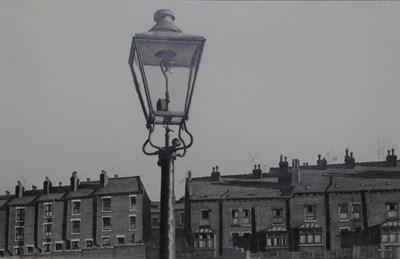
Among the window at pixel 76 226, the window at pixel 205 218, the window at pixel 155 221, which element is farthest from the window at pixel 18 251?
the window at pixel 205 218

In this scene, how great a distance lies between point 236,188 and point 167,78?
39133 mm

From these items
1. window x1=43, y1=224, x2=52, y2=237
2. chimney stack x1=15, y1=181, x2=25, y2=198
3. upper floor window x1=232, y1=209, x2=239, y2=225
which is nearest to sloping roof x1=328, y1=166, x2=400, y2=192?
upper floor window x1=232, y1=209, x2=239, y2=225

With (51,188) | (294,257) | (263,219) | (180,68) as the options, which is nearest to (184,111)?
(180,68)

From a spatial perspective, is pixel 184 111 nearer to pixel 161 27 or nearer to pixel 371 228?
pixel 161 27

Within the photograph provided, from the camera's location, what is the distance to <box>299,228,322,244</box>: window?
38.9m

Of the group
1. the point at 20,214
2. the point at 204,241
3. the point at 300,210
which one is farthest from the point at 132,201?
the point at 300,210

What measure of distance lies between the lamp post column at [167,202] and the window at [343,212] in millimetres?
37339

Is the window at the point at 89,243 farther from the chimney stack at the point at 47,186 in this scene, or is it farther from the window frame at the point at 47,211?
the chimney stack at the point at 47,186

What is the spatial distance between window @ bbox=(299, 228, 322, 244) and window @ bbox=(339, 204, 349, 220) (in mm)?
2035

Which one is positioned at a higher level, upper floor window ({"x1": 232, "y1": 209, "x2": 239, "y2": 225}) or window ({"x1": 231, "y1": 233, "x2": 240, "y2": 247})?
upper floor window ({"x1": 232, "y1": 209, "x2": 239, "y2": 225})

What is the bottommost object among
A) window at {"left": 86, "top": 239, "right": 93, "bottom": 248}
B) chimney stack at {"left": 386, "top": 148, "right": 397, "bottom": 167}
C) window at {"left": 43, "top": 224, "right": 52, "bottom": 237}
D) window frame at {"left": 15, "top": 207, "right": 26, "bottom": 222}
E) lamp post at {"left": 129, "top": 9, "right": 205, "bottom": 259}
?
window at {"left": 86, "top": 239, "right": 93, "bottom": 248}

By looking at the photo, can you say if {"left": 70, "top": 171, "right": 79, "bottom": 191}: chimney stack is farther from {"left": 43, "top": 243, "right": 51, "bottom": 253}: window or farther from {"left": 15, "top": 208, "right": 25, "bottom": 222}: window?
{"left": 15, "top": 208, "right": 25, "bottom": 222}: window

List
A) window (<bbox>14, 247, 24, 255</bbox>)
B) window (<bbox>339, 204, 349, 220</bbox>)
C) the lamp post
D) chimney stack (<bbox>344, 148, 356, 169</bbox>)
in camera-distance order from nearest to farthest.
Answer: the lamp post → window (<bbox>339, 204, 349, 220</bbox>) → chimney stack (<bbox>344, 148, 356, 169</bbox>) → window (<bbox>14, 247, 24, 255</bbox>)

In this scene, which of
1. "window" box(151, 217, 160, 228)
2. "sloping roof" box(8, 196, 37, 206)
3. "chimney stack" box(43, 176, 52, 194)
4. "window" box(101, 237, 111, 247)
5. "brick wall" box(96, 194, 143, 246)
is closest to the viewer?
"brick wall" box(96, 194, 143, 246)
